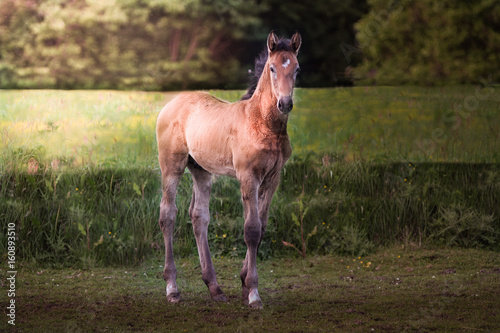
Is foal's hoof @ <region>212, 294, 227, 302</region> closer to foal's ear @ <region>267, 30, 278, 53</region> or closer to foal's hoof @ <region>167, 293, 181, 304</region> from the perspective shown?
foal's hoof @ <region>167, 293, 181, 304</region>

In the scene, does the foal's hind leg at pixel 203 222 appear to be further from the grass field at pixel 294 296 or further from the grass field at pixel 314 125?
the grass field at pixel 314 125

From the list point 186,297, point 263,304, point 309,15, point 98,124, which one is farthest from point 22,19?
point 263,304

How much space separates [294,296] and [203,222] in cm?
128

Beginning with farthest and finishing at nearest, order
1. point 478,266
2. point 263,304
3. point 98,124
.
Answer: point 98,124, point 478,266, point 263,304

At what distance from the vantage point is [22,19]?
13.1 metres

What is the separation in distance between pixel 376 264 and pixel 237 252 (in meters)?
1.89

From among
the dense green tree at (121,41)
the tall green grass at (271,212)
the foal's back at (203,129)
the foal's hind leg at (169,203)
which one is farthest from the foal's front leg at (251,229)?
the dense green tree at (121,41)

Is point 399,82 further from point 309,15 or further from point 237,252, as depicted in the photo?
point 237,252

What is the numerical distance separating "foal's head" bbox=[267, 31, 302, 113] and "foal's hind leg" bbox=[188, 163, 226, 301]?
5.35 feet

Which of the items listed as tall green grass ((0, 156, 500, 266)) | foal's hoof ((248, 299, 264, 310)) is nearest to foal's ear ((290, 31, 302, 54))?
foal's hoof ((248, 299, 264, 310))

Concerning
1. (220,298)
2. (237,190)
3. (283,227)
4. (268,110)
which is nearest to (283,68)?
(268,110)

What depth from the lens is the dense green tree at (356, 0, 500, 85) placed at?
1513 cm

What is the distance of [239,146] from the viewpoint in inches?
217

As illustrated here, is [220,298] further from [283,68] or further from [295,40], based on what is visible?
[295,40]
